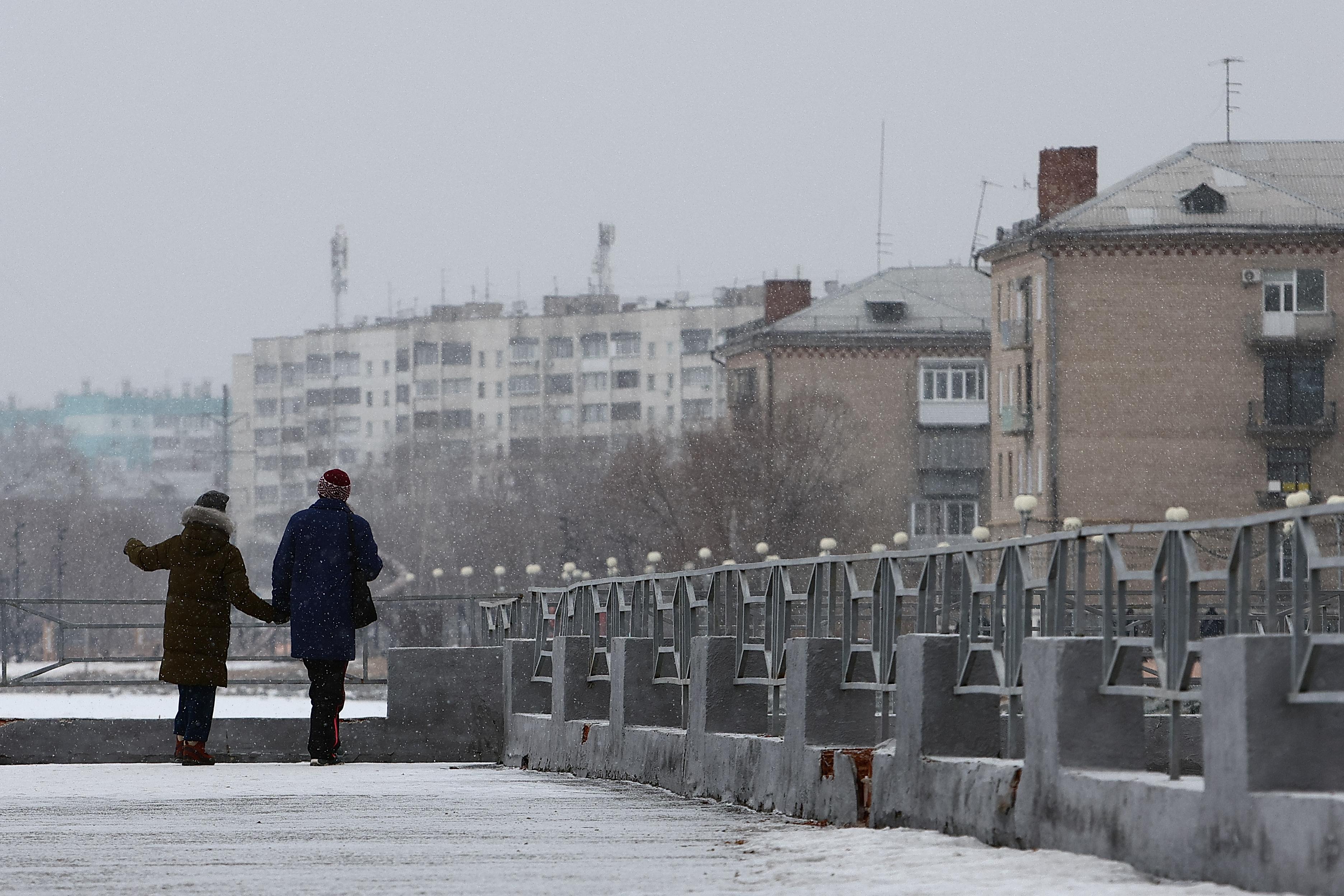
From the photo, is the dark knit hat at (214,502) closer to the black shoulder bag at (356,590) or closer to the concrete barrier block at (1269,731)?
the black shoulder bag at (356,590)

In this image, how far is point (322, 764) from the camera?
556 inches

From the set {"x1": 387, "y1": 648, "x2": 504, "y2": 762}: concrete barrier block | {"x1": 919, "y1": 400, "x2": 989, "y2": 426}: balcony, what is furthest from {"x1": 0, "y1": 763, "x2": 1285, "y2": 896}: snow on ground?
{"x1": 919, "y1": 400, "x2": 989, "y2": 426}: balcony

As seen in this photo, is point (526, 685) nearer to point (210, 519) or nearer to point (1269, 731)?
point (210, 519)

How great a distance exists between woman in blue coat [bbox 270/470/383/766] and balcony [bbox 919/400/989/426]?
76387mm

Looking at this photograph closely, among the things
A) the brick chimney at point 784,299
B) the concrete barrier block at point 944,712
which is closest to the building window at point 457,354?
the brick chimney at point 784,299

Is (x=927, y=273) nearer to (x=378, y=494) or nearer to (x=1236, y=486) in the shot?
(x=1236, y=486)

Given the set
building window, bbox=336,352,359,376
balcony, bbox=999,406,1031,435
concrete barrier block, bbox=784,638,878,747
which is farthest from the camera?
building window, bbox=336,352,359,376

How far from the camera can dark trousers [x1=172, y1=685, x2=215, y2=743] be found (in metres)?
13.9

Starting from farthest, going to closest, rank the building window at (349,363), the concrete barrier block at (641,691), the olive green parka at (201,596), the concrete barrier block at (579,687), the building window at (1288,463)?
1. the building window at (349,363)
2. the building window at (1288,463)
3. the concrete barrier block at (579,687)
4. the olive green parka at (201,596)
5. the concrete barrier block at (641,691)

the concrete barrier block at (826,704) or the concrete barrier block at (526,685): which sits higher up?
the concrete barrier block at (826,704)

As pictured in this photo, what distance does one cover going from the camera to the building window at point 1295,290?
6631cm

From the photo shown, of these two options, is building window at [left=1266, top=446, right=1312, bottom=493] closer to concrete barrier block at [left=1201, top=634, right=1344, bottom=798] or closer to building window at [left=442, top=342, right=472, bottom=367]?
concrete barrier block at [left=1201, top=634, right=1344, bottom=798]

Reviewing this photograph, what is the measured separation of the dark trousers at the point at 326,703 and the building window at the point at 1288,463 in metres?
55.9

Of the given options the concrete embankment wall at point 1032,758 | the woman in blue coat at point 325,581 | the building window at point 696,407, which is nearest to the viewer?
the concrete embankment wall at point 1032,758
